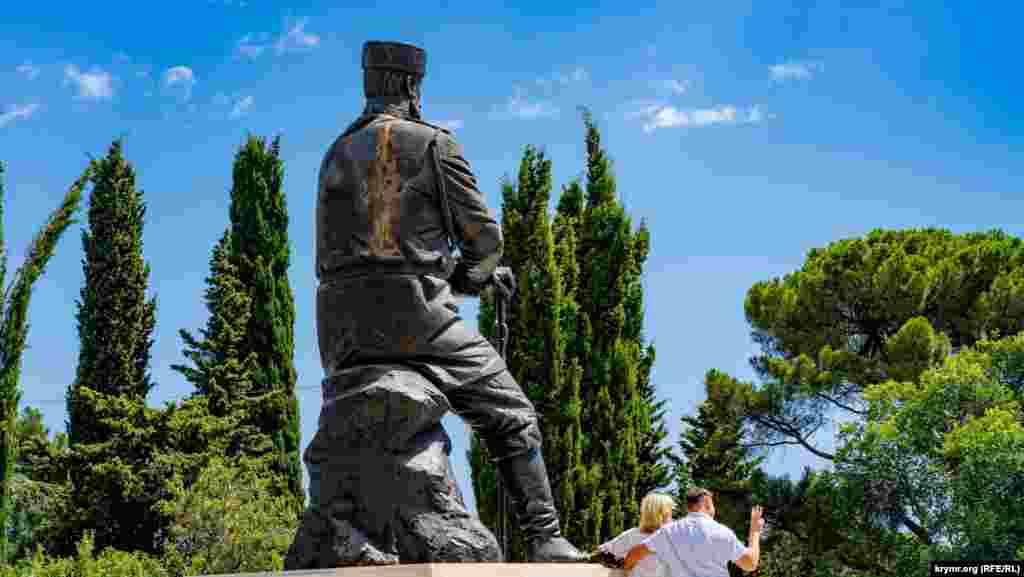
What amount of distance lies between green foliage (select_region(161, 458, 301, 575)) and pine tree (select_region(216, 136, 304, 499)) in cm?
373

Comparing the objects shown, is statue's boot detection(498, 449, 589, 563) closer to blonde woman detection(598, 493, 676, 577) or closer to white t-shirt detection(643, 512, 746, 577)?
blonde woman detection(598, 493, 676, 577)

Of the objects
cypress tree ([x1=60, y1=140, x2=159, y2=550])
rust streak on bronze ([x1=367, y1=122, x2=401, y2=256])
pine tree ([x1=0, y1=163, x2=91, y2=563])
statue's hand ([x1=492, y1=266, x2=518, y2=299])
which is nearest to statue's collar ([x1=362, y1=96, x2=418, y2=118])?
rust streak on bronze ([x1=367, y1=122, x2=401, y2=256])

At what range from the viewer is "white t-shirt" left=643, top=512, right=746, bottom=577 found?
247 inches

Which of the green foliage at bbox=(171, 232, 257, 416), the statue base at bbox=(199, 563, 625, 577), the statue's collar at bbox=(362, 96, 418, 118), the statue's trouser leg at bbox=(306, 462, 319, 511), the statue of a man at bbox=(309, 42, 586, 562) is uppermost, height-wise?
the green foliage at bbox=(171, 232, 257, 416)

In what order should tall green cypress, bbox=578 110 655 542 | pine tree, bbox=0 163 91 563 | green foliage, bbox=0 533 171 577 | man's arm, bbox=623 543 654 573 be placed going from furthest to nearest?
tall green cypress, bbox=578 110 655 542 → green foliage, bbox=0 533 171 577 → pine tree, bbox=0 163 91 563 → man's arm, bbox=623 543 654 573

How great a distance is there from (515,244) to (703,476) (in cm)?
687

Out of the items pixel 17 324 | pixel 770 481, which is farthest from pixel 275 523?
pixel 770 481

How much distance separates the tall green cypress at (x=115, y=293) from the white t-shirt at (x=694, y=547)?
20322mm

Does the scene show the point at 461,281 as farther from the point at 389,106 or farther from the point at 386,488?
the point at 386,488

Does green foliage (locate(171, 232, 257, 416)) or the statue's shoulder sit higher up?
green foliage (locate(171, 232, 257, 416))

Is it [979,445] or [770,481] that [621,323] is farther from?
[979,445]

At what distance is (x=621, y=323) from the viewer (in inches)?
979

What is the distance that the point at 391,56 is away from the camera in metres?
6.88

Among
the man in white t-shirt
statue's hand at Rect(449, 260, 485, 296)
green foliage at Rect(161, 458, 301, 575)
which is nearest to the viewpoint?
the man in white t-shirt
